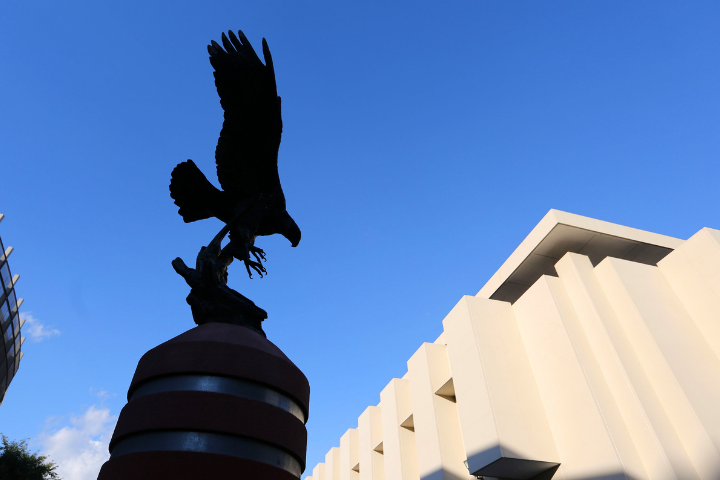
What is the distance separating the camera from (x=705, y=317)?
10508 mm

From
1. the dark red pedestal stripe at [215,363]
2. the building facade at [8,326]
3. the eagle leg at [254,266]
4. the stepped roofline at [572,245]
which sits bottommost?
the dark red pedestal stripe at [215,363]

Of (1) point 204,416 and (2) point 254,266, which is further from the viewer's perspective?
(2) point 254,266

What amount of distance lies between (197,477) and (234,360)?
871 millimetres

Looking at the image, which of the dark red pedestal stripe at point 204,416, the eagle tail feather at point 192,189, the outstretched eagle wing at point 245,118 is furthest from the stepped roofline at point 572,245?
the dark red pedestal stripe at point 204,416

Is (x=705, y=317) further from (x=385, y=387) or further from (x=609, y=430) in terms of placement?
(x=385, y=387)

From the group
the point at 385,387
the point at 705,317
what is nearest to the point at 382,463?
the point at 385,387

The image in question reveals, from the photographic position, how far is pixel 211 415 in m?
3.13

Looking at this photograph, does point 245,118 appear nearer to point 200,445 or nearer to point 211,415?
point 211,415

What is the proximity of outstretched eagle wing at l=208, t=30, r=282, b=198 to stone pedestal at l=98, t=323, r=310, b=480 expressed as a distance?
1895 millimetres

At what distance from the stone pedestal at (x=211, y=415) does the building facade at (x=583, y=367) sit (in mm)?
8367

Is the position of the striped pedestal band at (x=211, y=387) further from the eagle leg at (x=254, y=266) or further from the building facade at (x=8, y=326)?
the building facade at (x=8, y=326)

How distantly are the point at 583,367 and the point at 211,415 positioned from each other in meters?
9.76

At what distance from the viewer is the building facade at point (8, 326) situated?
70.6 feet

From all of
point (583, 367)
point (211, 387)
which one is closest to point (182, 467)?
point (211, 387)
